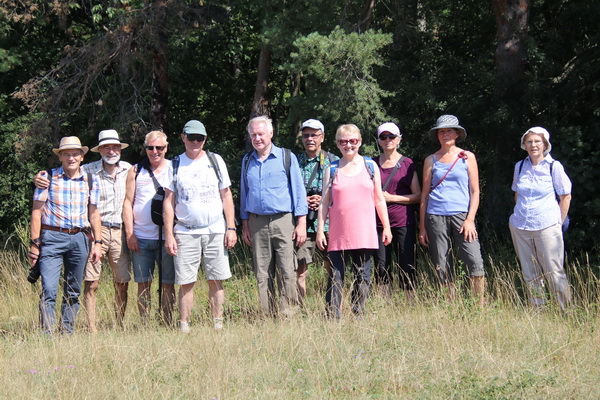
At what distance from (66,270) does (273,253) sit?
187 centimetres

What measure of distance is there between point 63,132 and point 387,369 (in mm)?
9720

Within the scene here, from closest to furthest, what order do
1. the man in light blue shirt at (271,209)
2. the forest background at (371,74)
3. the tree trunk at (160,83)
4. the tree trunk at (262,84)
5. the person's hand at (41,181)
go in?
the person's hand at (41,181), the man in light blue shirt at (271,209), the forest background at (371,74), the tree trunk at (160,83), the tree trunk at (262,84)

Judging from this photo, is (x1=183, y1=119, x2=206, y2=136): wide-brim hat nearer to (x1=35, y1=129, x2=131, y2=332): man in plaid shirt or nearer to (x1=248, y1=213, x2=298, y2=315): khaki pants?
(x1=35, y1=129, x2=131, y2=332): man in plaid shirt

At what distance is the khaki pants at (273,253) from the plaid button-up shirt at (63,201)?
1.52m

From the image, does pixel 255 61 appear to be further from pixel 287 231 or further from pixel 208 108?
pixel 287 231

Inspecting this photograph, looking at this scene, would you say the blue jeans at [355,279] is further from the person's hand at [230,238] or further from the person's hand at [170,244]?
the person's hand at [170,244]

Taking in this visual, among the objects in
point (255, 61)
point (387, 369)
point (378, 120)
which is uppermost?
point (255, 61)

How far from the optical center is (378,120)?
952 cm

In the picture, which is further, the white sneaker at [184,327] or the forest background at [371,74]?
the forest background at [371,74]

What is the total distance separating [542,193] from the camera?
247 inches

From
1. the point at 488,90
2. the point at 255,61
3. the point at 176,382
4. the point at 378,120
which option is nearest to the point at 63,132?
the point at 255,61

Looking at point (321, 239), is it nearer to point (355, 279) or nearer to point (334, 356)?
point (355, 279)

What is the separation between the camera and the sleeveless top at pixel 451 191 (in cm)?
646

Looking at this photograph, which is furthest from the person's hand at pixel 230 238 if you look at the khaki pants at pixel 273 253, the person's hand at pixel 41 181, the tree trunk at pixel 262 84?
the tree trunk at pixel 262 84
